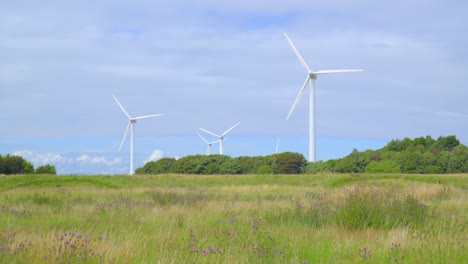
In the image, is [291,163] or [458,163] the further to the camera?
[291,163]

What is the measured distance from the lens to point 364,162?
81500 mm

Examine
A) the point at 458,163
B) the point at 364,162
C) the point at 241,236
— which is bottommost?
the point at 241,236

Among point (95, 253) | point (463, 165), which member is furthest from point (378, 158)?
point (95, 253)

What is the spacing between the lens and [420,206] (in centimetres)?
1213

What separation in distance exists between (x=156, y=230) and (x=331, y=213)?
412 cm

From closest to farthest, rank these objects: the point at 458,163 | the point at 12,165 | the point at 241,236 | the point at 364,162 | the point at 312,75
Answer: the point at 241,236 < the point at 312,75 < the point at 458,163 < the point at 364,162 < the point at 12,165

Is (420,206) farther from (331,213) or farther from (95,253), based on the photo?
(95,253)

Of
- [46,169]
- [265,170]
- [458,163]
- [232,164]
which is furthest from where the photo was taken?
[46,169]

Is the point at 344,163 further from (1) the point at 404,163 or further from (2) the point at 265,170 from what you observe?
(2) the point at 265,170

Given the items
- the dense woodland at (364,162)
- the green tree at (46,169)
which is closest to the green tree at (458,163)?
the dense woodland at (364,162)

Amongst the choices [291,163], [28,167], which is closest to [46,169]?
[28,167]

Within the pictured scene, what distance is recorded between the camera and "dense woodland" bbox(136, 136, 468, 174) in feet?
247

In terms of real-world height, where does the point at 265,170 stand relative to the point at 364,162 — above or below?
below

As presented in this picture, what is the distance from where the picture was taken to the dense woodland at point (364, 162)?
247ft
